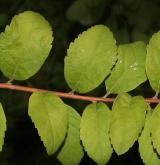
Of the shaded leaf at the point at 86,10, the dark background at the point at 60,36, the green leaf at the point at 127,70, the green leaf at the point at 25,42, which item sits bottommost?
the dark background at the point at 60,36

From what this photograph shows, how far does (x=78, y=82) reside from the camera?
796 millimetres

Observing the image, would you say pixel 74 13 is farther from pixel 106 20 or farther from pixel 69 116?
pixel 69 116

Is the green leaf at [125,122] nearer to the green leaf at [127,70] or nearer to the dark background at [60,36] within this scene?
the green leaf at [127,70]

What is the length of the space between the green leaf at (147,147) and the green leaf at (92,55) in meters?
0.11

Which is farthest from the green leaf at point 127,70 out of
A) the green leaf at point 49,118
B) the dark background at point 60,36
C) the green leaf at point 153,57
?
the dark background at point 60,36

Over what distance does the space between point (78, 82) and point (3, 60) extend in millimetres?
134

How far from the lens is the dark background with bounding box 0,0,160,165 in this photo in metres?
1.67

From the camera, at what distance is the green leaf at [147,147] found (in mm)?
768

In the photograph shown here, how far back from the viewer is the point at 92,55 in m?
0.77

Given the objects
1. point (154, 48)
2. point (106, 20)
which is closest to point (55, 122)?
point (154, 48)

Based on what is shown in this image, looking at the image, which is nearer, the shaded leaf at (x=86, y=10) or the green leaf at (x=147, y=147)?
the green leaf at (x=147, y=147)

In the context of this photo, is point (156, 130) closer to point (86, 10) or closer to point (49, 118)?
point (49, 118)

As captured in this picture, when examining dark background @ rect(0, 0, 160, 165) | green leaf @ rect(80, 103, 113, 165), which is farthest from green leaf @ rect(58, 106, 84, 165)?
dark background @ rect(0, 0, 160, 165)

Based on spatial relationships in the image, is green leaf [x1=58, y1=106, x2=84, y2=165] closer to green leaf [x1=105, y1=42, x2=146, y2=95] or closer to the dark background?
green leaf [x1=105, y1=42, x2=146, y2=95]
